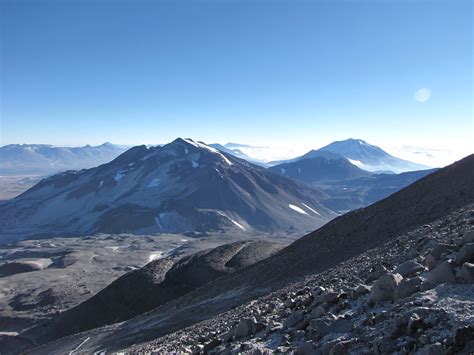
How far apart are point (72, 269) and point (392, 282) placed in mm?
114684

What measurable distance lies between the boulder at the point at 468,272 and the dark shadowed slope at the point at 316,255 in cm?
1666

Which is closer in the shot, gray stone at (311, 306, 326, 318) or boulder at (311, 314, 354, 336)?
boulder at (311, 314, 354, 336)

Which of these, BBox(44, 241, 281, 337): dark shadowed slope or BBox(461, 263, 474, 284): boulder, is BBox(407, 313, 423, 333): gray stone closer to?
BBox(461, 263, 474, 284): boulder

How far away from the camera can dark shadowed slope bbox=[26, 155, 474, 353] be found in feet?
83.9

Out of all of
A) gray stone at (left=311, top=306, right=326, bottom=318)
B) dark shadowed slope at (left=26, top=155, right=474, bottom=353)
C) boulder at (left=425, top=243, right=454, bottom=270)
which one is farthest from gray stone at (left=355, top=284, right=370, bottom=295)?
dark shadowed slope at (left=26, top=155, right=474, bottom=353)

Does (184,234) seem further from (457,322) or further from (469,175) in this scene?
(457,322)

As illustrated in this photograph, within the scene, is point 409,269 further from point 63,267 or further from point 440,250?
point 63,267

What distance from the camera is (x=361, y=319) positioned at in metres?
8.84

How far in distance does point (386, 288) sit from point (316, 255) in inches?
808

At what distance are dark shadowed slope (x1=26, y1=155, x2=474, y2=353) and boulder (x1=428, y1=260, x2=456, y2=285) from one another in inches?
637

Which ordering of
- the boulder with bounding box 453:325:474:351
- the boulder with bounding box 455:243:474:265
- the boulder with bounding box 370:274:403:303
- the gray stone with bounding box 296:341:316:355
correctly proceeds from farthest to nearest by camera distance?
the boulder with bounding box 370:274:403:303 < the boulder with bounding box 455:243:474:265 < the gray stone with bounding box 296:341:316:355 < the boulder with bounding box 453:325:474:351

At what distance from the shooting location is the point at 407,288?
8.91 m

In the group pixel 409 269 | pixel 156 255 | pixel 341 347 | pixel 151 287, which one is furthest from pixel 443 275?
pixel 156 255

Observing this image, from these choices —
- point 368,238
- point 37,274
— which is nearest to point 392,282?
point 368,238
